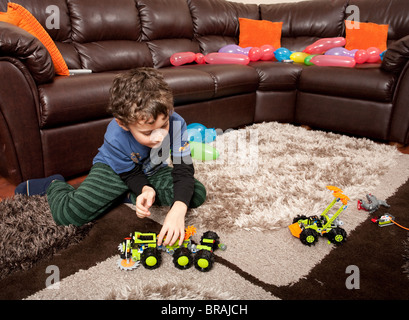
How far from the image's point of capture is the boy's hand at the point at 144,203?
2.99 ft

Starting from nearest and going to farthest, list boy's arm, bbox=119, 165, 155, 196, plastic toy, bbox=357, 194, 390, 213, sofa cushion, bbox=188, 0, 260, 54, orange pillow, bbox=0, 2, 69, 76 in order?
boy's arm, bbox=119, 165, 155, 196, plastic toy, bbox=357, 194, 390, 213, orange pillow, bbox=0, 2, 69, 76, sofa cushion, bbox=188, 0, 260, 54

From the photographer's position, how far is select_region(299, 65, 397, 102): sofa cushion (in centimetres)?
201

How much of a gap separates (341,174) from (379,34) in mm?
1797

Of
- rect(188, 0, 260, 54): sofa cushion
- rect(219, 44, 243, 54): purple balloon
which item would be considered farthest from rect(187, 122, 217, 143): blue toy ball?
rect(188, 0, 260, 54): sofa cushion

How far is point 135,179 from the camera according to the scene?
112cm

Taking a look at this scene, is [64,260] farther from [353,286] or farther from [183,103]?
[183,103]

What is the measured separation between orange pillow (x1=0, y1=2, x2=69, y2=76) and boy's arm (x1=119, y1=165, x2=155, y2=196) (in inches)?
36.3

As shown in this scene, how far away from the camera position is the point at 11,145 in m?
1.34

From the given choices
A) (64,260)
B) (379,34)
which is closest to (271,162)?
(64,260)

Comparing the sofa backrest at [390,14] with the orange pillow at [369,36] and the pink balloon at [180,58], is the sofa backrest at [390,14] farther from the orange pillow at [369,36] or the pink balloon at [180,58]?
the pink balloon at [180,58]

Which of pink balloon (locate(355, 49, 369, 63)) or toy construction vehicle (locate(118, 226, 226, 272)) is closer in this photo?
toy construction vehicle (locate(118, 226, 226, 272))

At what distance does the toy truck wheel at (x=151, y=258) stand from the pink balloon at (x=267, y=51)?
2358 mm

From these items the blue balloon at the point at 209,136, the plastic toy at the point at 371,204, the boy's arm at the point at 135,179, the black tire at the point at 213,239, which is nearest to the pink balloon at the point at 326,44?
the blue balloon at the point at 209,136

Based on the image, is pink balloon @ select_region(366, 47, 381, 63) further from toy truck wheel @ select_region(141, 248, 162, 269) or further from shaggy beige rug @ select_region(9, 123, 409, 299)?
toy truck wheel @ select_region(141, 248, 162, 269)
